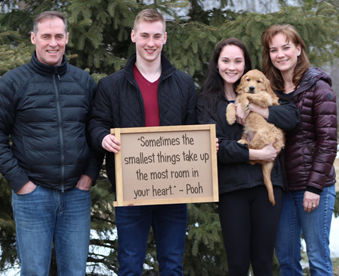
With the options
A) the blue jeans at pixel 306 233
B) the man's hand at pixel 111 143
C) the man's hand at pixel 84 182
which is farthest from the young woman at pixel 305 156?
the man's hand at pixel 84 182

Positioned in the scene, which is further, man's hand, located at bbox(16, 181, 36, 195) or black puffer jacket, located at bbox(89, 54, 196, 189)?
black puffer jacket, located at bbox(89, 54, 196, 189)

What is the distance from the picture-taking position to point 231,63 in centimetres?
311

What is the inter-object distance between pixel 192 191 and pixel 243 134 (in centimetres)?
63

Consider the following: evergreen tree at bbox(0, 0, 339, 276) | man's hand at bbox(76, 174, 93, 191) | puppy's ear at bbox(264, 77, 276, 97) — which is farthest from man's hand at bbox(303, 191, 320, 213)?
man's hand at bbox(76, 174, 93, 191)

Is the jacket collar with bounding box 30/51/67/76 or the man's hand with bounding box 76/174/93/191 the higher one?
the jacket collar with bounding box 30/51/67/76

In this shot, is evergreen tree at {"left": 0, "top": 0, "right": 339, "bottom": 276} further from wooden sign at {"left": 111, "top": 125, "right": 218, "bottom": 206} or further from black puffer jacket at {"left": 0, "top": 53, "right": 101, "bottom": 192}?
wooden sign at {"left": 111, "top": 125, "right": 218, "bottom": 206}

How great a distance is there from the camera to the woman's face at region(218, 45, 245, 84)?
310 centimetres

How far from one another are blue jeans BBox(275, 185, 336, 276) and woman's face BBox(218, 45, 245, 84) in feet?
3.49

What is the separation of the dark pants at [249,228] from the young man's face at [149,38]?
1.22m

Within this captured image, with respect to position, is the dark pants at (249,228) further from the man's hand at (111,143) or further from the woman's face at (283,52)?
the woman's face at (283,52)

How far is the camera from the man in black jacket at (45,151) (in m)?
2.81

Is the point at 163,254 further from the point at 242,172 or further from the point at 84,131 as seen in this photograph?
the point at 84,131

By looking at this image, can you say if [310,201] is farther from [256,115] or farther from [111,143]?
[111,143]

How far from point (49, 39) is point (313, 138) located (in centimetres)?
216
